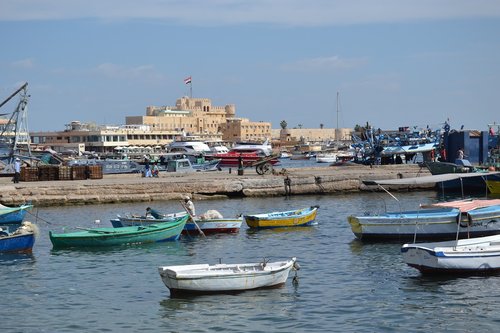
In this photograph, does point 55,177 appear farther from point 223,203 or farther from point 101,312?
point 101,312

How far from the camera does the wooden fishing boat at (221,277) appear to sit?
19.0m

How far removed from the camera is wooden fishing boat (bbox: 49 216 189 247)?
87.1ft

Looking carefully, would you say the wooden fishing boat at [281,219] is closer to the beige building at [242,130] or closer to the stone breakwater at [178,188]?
the stone breakwater at [178,188]

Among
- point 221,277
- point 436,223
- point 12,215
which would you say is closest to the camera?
point 221,277

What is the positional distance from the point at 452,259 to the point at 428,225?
580 cm

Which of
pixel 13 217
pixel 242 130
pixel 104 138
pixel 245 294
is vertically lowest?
pixel 245 294

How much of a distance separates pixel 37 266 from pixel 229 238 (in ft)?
23.9

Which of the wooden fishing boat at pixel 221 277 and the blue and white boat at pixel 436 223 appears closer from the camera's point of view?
the wooden fishing boat at pixel 221 277

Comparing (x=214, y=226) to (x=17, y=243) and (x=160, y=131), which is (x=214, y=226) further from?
(x=160, y=131)

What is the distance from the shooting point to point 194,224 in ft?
95.4

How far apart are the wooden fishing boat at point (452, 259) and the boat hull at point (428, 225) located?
4.37 meters

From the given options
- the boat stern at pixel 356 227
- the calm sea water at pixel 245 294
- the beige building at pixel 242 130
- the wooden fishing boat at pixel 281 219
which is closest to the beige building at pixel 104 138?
the beige building at pixel 242 130

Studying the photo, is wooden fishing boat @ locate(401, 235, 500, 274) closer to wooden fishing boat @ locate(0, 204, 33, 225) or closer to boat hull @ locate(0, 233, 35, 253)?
boat hull @ locate(0, 233, 35, 253)

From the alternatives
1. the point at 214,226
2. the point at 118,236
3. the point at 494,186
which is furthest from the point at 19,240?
the point at 494,186
